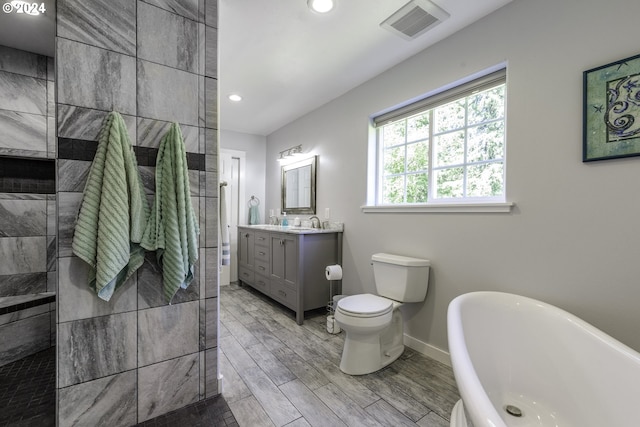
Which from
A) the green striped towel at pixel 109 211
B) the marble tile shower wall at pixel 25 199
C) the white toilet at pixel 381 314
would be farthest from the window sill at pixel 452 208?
the marble tile shower wall at pixel 25 199

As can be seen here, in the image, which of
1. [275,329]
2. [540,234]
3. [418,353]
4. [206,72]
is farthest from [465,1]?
[275,329]

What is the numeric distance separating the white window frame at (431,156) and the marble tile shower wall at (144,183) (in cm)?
151

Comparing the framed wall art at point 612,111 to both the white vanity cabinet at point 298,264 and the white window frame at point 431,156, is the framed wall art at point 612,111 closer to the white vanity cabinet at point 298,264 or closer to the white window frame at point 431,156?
the white window frame at point 431,156

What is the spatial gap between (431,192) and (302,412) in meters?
1.76

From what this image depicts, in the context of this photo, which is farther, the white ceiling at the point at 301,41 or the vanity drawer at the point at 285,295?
the vanity drawer at the point at 285,295

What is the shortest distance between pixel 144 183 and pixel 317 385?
1.57 m

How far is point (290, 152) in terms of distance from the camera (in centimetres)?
383

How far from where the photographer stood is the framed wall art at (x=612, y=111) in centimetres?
131

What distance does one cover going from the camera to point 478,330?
154 cm

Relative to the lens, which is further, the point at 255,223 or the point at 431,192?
the point at 255,223

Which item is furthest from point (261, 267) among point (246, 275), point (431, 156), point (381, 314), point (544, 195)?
point (544, 195)

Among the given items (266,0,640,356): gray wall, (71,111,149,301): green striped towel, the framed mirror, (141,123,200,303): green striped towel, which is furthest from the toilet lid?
the framed mirror

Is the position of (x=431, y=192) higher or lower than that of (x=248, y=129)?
lower

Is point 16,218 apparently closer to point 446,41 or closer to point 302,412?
point 302,412
